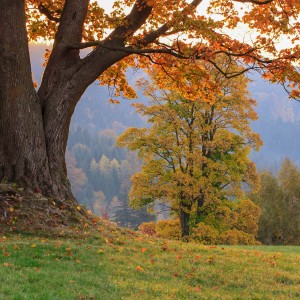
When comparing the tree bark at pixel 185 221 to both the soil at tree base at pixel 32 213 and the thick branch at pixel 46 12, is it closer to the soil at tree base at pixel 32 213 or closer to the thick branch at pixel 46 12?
the soil at tree base at pixel 32 213

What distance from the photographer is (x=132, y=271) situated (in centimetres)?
880

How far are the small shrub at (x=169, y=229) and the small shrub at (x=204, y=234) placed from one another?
110 inches

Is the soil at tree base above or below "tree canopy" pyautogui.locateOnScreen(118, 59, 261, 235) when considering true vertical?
below

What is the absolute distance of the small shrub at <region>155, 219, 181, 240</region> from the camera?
93.9 feet

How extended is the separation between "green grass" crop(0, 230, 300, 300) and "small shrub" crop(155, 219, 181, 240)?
16.7 meters

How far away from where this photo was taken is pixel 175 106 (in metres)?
27.5

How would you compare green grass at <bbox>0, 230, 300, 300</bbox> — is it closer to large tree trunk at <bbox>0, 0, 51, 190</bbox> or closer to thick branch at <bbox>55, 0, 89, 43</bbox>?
large tree trunk at <bbox>0, 0, 51, 190</bbox>

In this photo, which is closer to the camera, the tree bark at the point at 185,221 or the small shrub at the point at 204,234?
the small shrub at the point at 204,234

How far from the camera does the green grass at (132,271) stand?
23.9 ft

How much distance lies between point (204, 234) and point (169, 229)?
390 centimetres

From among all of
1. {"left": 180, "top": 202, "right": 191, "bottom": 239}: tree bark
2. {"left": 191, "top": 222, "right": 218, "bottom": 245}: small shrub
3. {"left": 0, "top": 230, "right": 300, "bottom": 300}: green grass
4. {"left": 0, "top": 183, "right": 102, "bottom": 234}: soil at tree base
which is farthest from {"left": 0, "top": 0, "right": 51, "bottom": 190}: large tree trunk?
{"left": 180, "top": 202, "right": 191, "bottom": 239}: tree bark

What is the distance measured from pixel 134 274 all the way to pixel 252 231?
67.7ft

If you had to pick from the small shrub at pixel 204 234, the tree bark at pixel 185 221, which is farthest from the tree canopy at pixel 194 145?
the small shrub at pixel 204 234

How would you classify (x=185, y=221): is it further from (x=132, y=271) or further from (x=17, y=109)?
(x=132, y=271)
